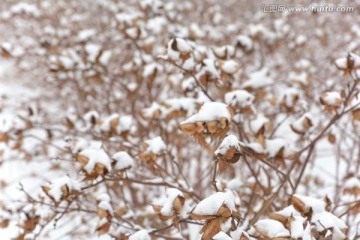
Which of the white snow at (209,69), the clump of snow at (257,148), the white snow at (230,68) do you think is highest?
the white snow at (230,68)

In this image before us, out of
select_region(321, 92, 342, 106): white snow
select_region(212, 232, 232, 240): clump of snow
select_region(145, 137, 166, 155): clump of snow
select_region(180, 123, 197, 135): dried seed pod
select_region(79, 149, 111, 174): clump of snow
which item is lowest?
select_region(212, 232, 232, 240): clump of snow

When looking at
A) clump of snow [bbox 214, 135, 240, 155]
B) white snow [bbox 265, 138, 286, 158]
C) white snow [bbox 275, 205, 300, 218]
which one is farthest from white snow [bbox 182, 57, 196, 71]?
white snow [bbox 275, 205, 300, 218]

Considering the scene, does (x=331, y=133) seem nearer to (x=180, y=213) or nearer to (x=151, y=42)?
(x=180, y=213)

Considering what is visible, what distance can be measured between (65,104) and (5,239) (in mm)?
2116

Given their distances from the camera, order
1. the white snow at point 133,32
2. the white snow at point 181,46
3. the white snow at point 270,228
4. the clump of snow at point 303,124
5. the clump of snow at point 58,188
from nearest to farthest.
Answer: the white snow at point 270,228 < the clump of snow at point 58,188 < the white snow at point 181,46 < the clump of snow at point 303,124 < the white snow at point 133,32

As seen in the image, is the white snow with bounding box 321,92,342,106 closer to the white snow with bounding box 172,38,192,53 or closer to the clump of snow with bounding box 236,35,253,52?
the white snow with bounding box 172,38,192,53

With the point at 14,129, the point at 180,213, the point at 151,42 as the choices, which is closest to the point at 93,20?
the point at 151,42

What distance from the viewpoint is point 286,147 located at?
72.3 inches

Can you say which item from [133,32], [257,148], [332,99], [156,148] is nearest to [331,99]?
[332,99]

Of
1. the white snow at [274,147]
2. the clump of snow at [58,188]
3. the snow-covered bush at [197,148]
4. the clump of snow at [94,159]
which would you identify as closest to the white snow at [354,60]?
the snow-covered bush at [197,148]

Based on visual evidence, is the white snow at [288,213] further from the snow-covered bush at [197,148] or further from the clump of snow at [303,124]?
the clump of snow at [303,124]

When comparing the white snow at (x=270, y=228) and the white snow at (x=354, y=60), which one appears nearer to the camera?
the white snow at (x=270, y=228)

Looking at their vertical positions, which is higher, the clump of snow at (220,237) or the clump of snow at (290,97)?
the clump of snow at (290,97)

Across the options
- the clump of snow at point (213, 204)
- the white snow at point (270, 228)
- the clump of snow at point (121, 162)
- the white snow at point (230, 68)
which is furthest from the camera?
the white snow at point (230, 68)
